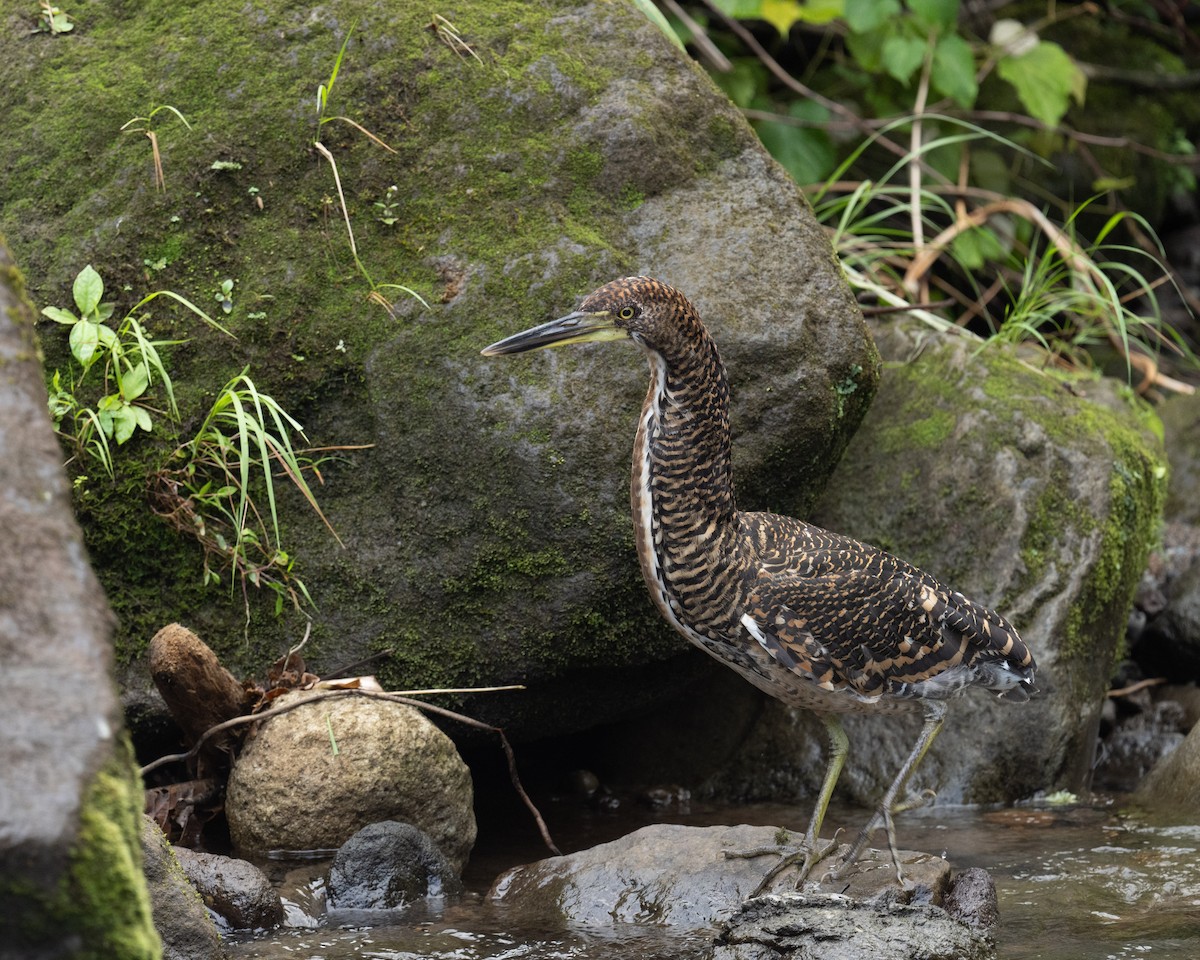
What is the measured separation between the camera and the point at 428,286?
4.50m

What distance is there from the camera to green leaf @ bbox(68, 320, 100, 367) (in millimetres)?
4156

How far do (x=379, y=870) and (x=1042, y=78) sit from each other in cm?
564

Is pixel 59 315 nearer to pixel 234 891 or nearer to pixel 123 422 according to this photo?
pixel 123 422

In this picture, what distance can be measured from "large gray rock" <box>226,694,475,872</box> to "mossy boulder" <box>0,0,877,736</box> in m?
0.30

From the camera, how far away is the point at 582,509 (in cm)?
429

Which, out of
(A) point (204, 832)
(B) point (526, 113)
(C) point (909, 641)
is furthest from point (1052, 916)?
(B) point (526, 113)

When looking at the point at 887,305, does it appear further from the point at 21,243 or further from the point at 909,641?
the point at 21,243

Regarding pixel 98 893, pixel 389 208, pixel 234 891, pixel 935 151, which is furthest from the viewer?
pixel 935 151

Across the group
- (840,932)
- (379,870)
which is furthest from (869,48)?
(840,932)

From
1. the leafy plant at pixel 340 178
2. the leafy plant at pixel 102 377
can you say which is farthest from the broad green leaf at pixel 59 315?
the leafy plant at pixel 340 178

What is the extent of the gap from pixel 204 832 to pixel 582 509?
163 centimetres

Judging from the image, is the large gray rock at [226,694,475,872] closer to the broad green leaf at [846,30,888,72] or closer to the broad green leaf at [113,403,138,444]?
the broad green leaf at [113,403,138,444]

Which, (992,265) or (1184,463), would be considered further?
(992,265)

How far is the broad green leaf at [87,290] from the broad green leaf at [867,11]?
4.20m
